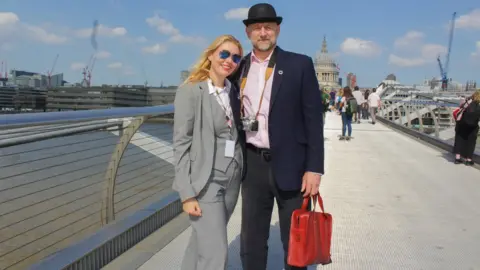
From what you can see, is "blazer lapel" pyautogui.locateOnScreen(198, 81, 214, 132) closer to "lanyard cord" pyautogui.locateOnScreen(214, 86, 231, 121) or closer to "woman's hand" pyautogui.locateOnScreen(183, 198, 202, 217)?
"lanyard cord" pyautogui.locateOnScreen(214, 86, 231, 121)

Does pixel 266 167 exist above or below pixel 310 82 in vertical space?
below

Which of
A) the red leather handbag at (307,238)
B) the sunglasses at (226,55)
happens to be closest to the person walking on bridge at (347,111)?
the red leather handbag at (307,238)

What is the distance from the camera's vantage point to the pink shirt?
2.43 metres

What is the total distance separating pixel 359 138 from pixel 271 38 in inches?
428

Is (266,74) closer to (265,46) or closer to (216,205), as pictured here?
(265,46)

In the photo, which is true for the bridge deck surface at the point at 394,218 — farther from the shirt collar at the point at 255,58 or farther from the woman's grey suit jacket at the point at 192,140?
the shirt collar at the point at 255,58

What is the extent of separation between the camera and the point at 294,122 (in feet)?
7.91

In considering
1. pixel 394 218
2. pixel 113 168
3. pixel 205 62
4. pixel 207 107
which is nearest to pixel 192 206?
pixel 207 107

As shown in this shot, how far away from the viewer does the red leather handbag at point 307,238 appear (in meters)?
2.31

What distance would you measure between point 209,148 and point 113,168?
175cm

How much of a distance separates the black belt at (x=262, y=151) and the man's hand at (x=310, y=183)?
218 mm

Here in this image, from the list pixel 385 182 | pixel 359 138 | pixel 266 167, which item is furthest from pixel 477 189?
pixel 359 138

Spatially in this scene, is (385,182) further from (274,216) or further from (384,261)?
(384,261)

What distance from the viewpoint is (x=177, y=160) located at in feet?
7.43
